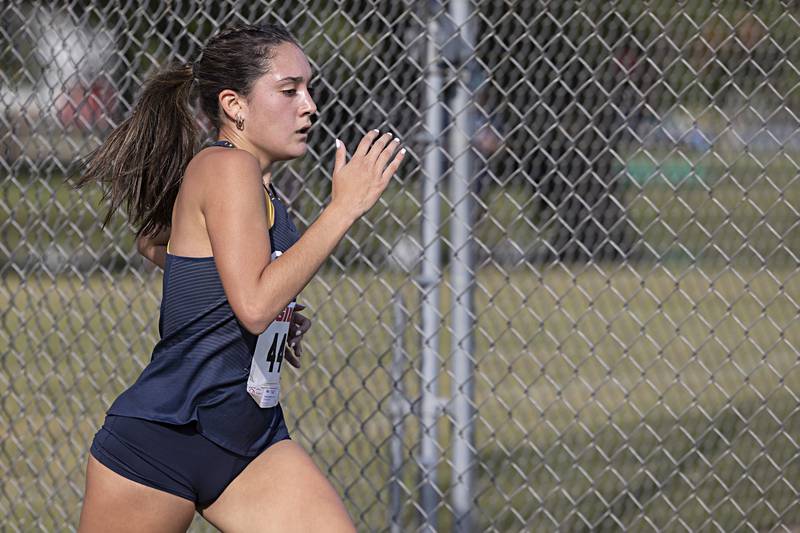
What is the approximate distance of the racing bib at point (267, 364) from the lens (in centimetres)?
268

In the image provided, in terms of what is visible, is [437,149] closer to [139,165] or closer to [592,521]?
[139,165]

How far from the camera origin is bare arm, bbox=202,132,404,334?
2.37 metres

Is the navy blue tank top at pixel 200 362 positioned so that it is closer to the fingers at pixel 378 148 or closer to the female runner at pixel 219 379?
the female runner at pixel 219 379

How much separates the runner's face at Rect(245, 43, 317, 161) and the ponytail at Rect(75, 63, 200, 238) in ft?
1.05

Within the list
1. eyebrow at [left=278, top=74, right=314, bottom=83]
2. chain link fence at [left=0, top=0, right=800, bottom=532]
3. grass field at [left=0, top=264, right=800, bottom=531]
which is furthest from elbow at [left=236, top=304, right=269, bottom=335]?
grass field at [left=0, top=264, right=800, bottom=531]

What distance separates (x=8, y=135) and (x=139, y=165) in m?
1.80

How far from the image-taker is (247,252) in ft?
7.79

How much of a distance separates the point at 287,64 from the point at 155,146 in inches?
19.7

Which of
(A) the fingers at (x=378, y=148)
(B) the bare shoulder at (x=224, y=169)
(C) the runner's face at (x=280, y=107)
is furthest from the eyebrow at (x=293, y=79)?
(A) the fingers at (x=378, y=148)

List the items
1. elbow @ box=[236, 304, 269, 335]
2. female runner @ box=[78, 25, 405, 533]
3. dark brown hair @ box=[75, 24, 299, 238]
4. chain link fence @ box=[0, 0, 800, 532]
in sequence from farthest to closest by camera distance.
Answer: chain link fence @ box=[0, 0, 800, 532] → dark brown hair @ box=[75, 24, 299, 238] → female runner @ box=[78, 25, 405, 533] → elbow @ box=[236, 304, 269, 335]

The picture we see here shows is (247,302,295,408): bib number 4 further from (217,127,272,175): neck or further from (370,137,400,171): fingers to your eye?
(370,137,400,171): fingers

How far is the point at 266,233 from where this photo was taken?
2434mm

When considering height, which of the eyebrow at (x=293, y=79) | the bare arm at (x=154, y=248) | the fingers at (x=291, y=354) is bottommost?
the fingers at (x=291, y=354)

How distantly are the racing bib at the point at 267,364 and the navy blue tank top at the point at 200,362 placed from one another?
0.8 inches
